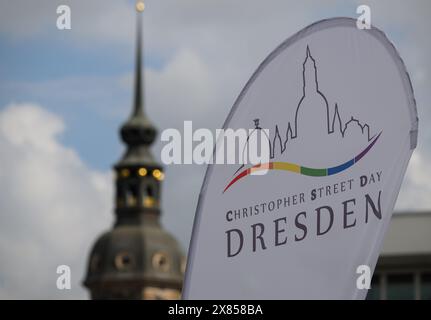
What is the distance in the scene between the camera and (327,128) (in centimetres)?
1283

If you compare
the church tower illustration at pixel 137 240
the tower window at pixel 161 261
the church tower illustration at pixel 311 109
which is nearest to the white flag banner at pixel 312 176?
the church tower illustration at pixel 311 109

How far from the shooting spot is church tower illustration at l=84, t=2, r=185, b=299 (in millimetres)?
144000

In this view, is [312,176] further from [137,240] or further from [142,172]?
[137,240]

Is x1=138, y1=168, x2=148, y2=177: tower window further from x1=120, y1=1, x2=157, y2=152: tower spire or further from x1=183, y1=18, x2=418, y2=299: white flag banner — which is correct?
x1=183, y1=18, x2=418, y2=299: white flag banner

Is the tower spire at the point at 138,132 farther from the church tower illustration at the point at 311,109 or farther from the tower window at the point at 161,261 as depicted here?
the church tower illustration at the point at 311,109

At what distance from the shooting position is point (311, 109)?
13.0 meters

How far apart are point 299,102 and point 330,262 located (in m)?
1.52

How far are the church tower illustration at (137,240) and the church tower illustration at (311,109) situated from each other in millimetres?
130039

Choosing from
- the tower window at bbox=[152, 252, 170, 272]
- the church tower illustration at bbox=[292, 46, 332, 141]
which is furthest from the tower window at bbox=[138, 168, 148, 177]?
the church tower illustration at bbox=[292, 46, 332, 141]

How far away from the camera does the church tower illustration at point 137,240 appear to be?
144000 mm
